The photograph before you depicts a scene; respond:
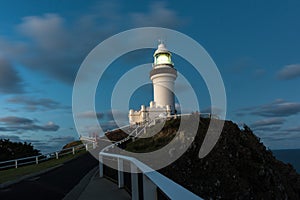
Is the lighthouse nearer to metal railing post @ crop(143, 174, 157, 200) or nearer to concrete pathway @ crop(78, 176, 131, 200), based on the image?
concrete pathway @ crop(78, 176, 131, 200)

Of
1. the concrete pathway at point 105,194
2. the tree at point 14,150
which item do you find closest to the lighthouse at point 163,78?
the tree at point 14,150

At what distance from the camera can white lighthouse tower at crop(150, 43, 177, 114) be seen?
4716 centimetres

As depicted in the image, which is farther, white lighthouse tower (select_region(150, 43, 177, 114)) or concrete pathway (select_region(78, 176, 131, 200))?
white lighthouse tower (select_region(150, 43, 177, 114))

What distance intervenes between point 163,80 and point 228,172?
28.4 meters

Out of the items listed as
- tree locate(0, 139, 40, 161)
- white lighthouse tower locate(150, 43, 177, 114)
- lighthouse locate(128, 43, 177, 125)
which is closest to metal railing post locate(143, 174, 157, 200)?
tree locate(0, 139, 40, 161)

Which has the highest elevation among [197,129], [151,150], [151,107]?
[151,107]

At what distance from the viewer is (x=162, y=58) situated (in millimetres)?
49125

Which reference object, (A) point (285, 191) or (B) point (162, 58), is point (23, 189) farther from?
(B) point (162, 58)

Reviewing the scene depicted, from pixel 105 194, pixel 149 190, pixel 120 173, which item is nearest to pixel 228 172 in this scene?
pixel 120 173

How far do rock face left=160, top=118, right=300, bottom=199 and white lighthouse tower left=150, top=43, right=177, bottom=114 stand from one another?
2144 cm

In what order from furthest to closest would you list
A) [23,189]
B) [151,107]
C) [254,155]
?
[151,107] → [254,155] → [23,189]

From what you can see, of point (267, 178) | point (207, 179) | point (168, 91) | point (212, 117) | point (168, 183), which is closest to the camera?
point (168, 183)

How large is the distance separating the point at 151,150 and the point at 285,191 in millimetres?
10937

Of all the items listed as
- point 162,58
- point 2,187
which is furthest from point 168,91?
point 2,187
